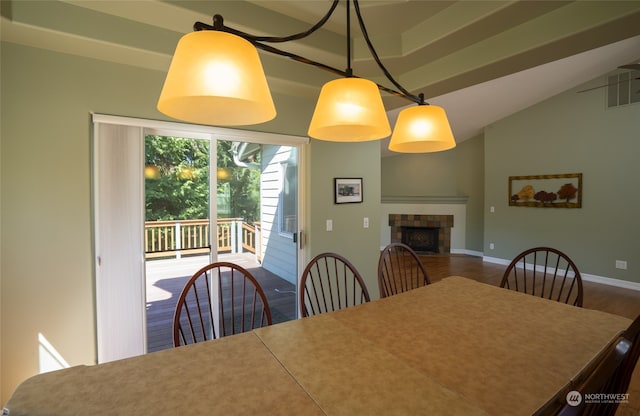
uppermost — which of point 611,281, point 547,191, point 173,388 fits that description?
point 547,191

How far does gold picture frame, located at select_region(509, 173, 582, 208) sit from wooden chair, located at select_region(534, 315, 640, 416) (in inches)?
219

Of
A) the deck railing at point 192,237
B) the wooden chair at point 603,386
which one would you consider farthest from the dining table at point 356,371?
the deck railing at point 192,237

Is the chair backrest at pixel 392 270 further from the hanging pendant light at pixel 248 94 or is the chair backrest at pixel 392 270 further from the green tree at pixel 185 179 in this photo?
the green tree at pixel 185 179

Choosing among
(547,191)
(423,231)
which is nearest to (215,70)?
(547,191)

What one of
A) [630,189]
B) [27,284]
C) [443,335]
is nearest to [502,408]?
[443,335]

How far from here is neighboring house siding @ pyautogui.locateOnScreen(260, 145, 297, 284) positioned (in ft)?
9.54

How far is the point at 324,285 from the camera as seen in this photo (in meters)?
3.11

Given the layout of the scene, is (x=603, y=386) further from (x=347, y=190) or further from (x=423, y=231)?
(x=423, y=231)

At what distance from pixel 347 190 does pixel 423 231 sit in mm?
5447

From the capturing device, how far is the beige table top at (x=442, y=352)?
85 centimetres

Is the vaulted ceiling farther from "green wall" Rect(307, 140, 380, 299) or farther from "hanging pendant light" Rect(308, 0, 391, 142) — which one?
"hanging pendant light" Rect(308, 0, 391, 142)

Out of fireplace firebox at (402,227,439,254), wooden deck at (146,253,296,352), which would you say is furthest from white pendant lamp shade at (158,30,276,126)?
fireplace firebox at (402,227,439,254)

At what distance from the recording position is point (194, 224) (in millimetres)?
2514

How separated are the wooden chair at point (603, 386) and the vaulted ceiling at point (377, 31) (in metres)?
1.71
